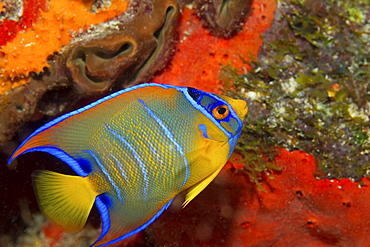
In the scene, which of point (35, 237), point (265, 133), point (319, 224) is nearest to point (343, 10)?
point (265, 133)

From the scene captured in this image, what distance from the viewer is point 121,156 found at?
1.67 metres

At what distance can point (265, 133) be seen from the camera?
131 inches

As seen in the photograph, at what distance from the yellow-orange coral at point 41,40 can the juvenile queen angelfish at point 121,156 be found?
1318 millimetres

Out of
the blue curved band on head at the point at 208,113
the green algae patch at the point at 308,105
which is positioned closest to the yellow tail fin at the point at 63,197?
the blue curved band on head at the point at 208,113

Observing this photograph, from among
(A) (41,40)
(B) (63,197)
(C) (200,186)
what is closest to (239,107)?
(C) (200,186)

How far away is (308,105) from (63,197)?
2.74m

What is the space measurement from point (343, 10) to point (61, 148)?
12.8ft

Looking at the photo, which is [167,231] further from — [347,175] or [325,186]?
[347,175]

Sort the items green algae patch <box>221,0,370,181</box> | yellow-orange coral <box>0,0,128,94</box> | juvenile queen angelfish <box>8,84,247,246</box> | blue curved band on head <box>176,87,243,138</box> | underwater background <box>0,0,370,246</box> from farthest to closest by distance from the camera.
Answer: green algae patch <box>221,0,370,181</box>, underwater background <box>0,0,370,246</box>, yellow-orange coral <box>0,0,128,94</box>, blue curved band on head <box>176,87,243,138</box>, juvenile queen angelfish <box>8,84,247,246</box>

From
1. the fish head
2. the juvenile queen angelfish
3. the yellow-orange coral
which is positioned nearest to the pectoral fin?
the juvenile queen angelfish

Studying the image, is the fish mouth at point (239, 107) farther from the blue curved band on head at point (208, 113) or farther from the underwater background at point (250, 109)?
the underwater background at point (250, 109)

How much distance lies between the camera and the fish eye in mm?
1822

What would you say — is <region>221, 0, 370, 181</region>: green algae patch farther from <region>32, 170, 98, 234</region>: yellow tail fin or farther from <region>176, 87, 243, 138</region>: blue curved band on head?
<region>32, 170, 98, 234</region>: yellow tail fin

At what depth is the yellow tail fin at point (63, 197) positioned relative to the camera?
1.68 meters
